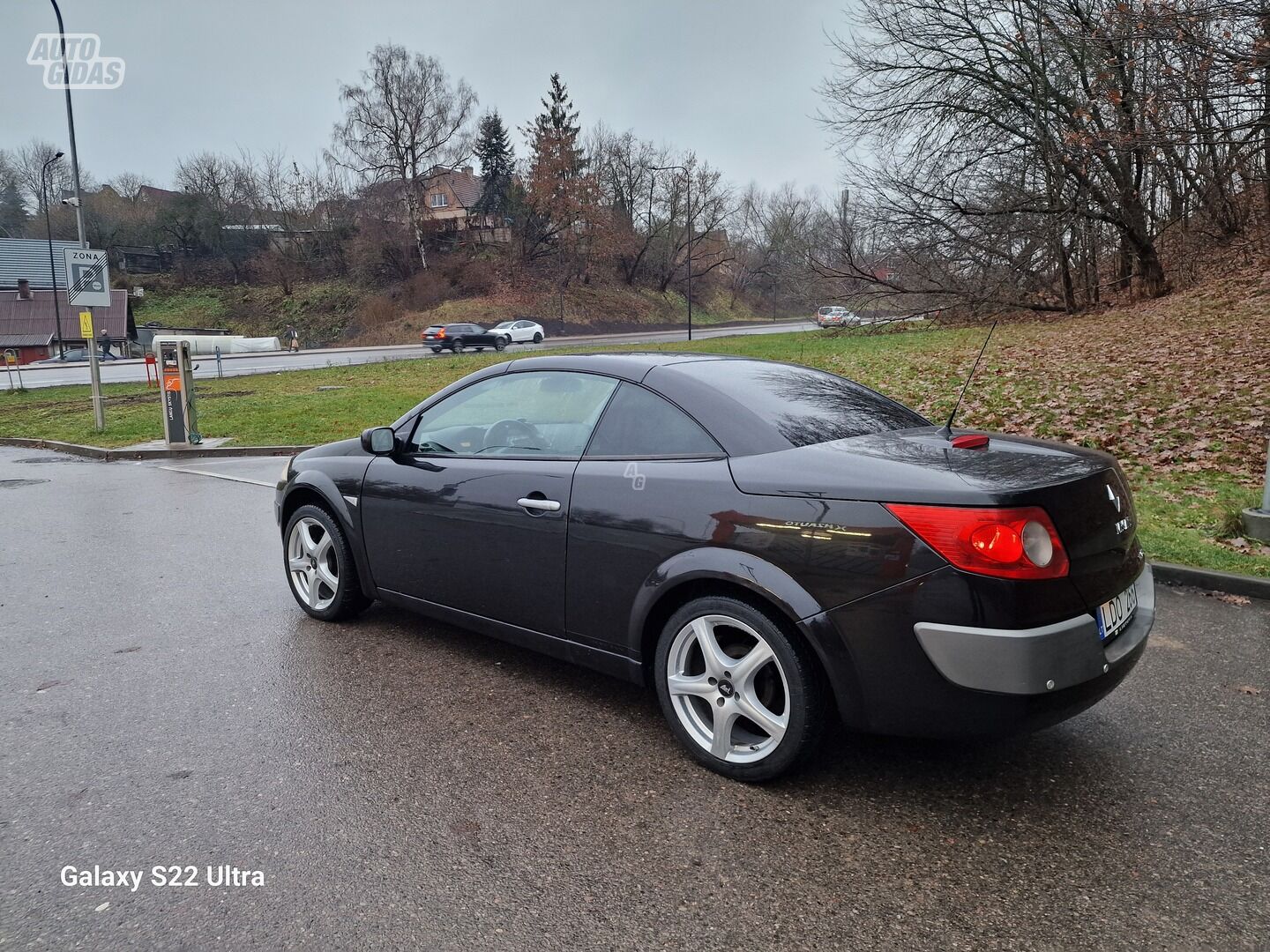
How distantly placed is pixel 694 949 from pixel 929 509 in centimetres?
147

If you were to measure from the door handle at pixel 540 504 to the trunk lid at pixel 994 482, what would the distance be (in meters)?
0.86

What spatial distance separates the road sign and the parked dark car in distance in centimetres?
2134

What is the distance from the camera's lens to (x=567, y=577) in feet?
11.9

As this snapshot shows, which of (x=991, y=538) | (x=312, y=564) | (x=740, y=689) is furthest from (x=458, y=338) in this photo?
(x=991, y=538)

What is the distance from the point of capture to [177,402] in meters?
13.8

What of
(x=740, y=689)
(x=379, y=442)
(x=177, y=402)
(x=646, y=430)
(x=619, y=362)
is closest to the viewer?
(x=740, y=689)

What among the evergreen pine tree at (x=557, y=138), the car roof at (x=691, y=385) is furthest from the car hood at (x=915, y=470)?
the evergreen pine tree at (x=557, y=138)

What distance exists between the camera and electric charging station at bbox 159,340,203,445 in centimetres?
1380

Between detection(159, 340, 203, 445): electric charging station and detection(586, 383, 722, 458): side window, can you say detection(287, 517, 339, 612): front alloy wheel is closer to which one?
detection(586, 383, 722, 458): side window

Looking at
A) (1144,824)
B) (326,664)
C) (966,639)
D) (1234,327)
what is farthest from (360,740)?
(1234,327)

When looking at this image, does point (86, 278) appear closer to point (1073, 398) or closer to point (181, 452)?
point (181, 452)

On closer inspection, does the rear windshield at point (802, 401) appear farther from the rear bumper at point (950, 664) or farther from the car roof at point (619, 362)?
the rear bumper at point (950, 664)

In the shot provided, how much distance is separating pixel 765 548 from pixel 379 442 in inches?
92.6

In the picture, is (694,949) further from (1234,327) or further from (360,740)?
(1234,327)
